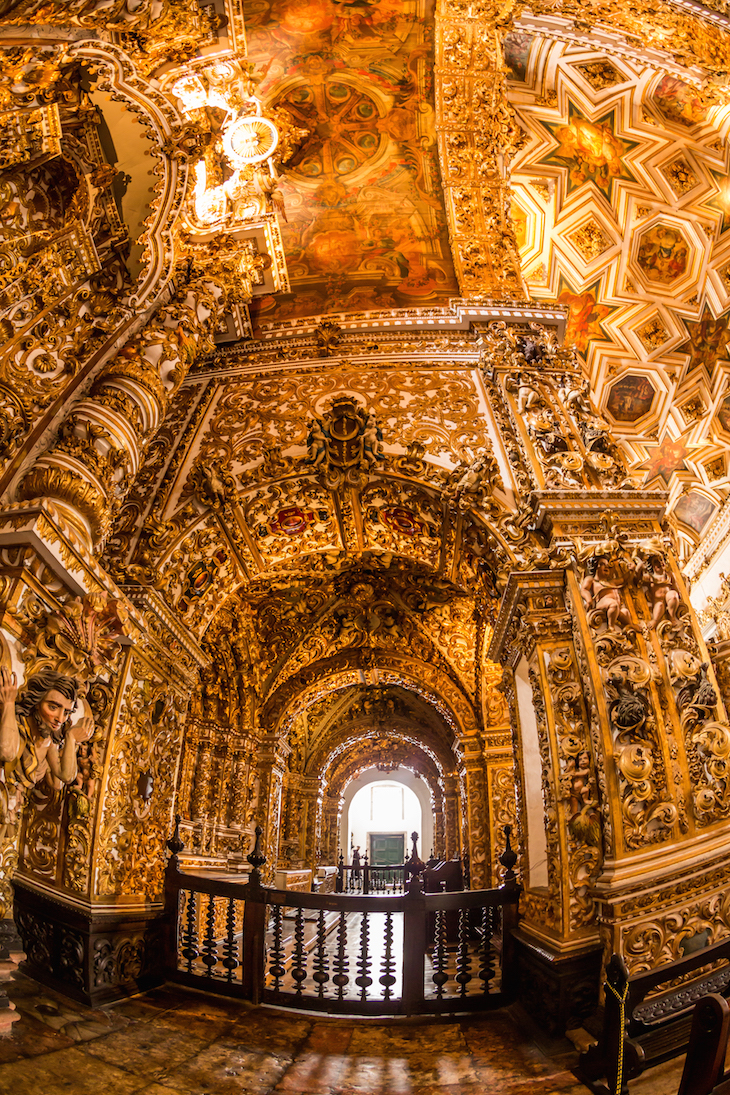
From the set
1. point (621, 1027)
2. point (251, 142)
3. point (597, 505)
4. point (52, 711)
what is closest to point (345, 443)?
point (597, 505)

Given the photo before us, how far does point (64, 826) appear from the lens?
5582 millimetres

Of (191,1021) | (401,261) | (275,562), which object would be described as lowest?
(191,1021)

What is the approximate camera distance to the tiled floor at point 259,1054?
3.58 meters

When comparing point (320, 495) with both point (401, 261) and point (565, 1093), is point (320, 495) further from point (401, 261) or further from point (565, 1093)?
point (565, 1093)

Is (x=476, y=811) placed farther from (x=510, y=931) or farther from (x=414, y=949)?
(x=414, y=949)

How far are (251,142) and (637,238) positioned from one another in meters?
5.39

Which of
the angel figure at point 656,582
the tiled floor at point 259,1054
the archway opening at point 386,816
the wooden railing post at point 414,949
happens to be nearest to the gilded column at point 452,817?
the wooden railing post at point 414,949

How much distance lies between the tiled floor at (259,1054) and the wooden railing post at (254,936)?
0.53 feet

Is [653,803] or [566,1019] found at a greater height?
[653,803]

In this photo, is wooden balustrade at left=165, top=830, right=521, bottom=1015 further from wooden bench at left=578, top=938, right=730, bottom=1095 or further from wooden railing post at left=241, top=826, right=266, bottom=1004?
wooden bench at left=578, top=938, right=730, bottom=1095

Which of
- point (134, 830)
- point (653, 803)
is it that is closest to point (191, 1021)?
point (134, 830)

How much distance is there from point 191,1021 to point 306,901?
3.94ft

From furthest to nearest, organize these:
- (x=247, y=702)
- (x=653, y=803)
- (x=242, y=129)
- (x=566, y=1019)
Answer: (x=247, y=702) < (x=242, y=129) < (x=653, y=803) < (x=566, y=1019)

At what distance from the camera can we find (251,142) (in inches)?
294
